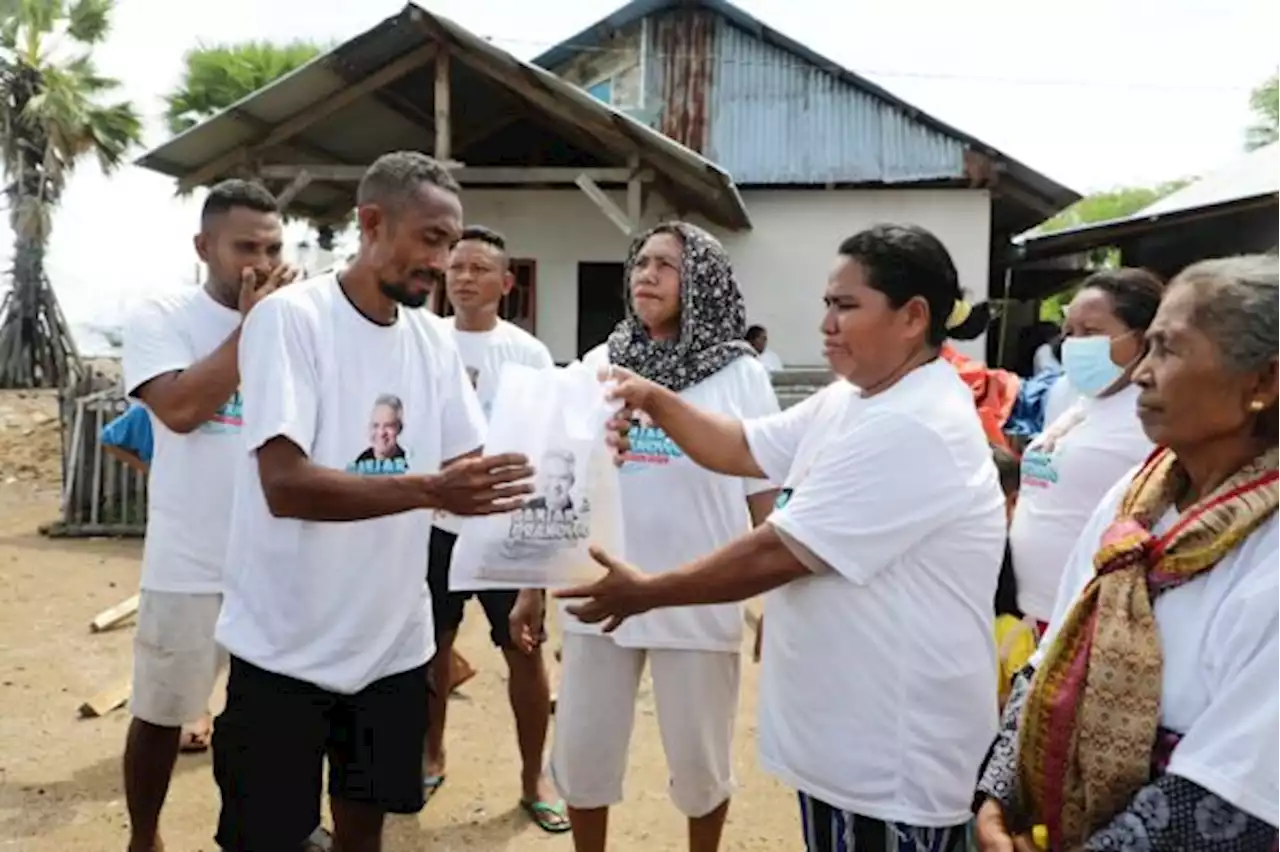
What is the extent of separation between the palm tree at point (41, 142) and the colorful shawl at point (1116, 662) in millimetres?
21530

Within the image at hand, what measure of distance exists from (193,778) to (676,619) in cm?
227

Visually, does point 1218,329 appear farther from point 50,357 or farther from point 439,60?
point 50,357

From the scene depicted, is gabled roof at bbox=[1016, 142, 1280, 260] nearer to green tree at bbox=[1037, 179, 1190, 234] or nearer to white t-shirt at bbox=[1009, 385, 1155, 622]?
white t-shirt at bbox=[1009, 385, 1155, 622]

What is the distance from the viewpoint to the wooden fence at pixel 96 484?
30.2ft

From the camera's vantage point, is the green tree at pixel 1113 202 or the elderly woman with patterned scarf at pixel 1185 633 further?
the green tree at pixel 1113 202

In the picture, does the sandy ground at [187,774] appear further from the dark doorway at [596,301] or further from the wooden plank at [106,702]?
the dark doorway at [596,301]

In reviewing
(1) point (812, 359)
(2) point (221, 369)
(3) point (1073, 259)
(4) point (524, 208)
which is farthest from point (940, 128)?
(2) point (221, 369)

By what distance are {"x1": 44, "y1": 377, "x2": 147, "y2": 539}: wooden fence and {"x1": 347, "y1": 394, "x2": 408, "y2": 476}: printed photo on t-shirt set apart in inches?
307

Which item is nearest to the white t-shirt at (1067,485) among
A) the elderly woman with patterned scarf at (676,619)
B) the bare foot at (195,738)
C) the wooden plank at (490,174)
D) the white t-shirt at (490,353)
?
the elderly woman with patterned scarf at (676,619)

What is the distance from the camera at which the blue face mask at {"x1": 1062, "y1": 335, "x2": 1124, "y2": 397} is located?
3121mm

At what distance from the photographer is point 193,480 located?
3074mm

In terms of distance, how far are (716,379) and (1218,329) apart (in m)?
1.69

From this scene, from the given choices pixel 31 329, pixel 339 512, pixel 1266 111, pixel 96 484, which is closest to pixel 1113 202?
pixel 1266 111

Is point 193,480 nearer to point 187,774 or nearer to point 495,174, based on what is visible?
point 187,774
